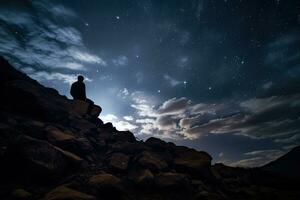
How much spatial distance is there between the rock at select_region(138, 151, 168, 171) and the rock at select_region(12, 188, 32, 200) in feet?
18.6

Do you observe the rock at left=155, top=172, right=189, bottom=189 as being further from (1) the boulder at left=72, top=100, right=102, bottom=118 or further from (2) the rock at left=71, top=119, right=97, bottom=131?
(1) the boulder at left=72, top=100, right=102, bottom=118

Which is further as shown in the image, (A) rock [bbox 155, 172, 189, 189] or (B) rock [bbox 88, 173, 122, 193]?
(A) rock [bbox 155, 172, 189, 189]

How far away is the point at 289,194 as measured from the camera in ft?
42.4

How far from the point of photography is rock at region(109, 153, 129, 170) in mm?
11763

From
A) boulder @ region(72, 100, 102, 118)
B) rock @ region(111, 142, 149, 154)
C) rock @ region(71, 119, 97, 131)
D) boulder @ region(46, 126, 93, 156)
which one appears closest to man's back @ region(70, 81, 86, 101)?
boulder @ region(72, 100, 102, 118)

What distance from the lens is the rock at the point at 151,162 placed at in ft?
39.2

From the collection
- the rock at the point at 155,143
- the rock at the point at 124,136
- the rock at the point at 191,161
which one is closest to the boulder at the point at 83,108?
the rock at the point at 124,136

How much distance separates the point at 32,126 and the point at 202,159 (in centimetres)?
1006

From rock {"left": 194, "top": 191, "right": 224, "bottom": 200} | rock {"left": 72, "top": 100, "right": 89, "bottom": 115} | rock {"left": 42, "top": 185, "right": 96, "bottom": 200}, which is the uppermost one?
rock {"left": 72, "top": 100, "right": 89, "bottom": 115}

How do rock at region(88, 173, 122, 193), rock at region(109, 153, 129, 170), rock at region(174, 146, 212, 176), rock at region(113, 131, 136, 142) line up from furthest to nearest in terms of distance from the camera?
rock at region(113, 131, 136, 142) → rock at region(174, 146, 212, 176) → rock at region(109, 153, 129, 170) → rock at region(88, 173, 122, 193)

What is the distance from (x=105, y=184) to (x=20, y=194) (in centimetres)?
306

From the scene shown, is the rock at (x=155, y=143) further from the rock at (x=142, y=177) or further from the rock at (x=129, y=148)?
the rock at (x=142, y=177)

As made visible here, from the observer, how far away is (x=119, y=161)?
1230 centimetres

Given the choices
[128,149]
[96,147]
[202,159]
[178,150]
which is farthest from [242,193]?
[96,147]
